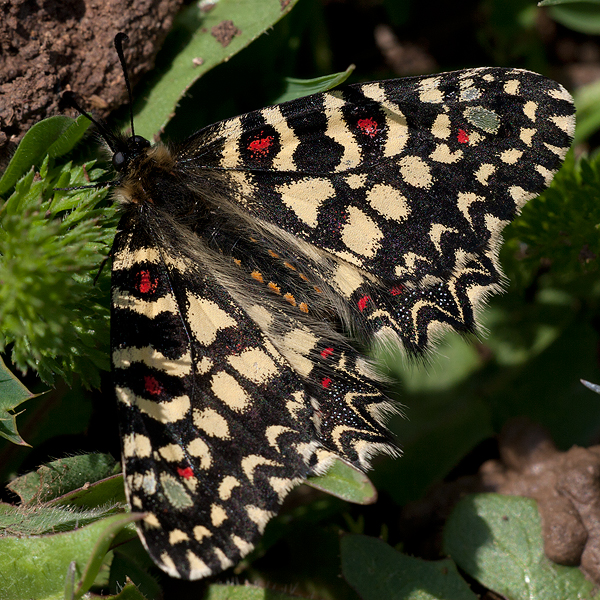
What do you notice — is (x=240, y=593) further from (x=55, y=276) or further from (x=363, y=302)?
(x=55, y=276)

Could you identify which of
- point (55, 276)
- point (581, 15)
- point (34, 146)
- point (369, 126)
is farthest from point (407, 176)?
point (581, 15)

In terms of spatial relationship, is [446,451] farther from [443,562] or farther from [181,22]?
[181,22]

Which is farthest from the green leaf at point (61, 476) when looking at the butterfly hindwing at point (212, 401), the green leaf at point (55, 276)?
the butterfly hindwing at point (212, 401)

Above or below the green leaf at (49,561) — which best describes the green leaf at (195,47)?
above

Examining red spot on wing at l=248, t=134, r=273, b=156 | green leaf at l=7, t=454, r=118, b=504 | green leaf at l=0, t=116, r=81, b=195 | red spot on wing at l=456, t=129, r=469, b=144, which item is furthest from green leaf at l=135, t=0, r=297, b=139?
green leaf at l=7, t=454, r=118, b=504

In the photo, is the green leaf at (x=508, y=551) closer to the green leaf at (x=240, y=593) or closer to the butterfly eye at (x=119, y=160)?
the green leaf at (x=240, y=593)

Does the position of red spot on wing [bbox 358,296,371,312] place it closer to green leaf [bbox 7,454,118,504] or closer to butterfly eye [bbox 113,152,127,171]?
butterfly eye [bbox 113,152,127,171]
